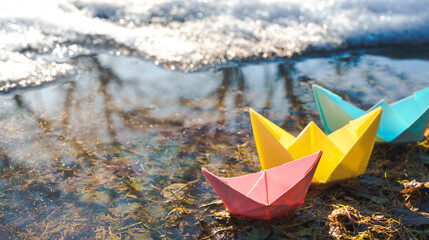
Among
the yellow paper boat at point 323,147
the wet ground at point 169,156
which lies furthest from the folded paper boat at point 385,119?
the yellow paper boat at point 323,147

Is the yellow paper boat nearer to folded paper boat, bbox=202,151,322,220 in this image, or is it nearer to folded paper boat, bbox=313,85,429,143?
folded paper boat, bbox=202,151,322,220

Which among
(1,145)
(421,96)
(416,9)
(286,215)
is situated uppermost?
(416,9)

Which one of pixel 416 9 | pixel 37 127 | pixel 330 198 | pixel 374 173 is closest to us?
pixel 330 198

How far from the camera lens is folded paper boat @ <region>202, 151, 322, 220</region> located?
1.25 m

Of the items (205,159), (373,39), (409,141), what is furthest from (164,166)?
(373,39)

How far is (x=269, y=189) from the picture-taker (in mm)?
1325

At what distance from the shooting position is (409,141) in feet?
6.01

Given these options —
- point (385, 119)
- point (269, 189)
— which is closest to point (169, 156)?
point (269, 189)

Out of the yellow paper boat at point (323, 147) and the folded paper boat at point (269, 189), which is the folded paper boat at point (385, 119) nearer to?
the yellow paper boat at point (323, 147)

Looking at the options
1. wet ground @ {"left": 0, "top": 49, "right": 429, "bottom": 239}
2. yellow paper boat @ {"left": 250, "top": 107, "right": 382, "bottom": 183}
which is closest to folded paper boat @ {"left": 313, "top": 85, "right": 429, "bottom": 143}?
wet ground @ {"left": 0, "top": 49, "right": 429, "bottom": 239}

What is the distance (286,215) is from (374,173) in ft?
1.92

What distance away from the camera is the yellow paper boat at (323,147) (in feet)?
4.76

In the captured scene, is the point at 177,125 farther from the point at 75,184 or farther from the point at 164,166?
the point at 75,184

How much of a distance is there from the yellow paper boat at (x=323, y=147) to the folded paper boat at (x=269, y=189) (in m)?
0.11
